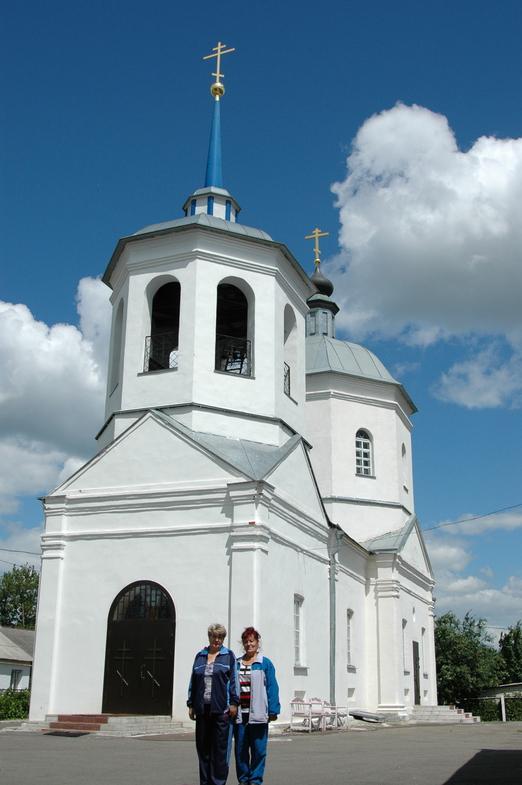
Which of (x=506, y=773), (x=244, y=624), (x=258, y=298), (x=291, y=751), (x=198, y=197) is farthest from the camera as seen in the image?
(x=198, y=197)

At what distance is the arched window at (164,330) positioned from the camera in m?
17.0

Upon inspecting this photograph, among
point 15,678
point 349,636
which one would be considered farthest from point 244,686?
point 15,678

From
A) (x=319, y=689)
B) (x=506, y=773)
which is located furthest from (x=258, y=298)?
(x=506, y=773)

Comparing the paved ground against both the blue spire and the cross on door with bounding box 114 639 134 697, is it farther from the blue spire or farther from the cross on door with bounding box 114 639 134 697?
the blue spire

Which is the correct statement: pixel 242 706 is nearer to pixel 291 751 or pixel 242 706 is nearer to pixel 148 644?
pixel 291 751

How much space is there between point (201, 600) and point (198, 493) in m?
1.92

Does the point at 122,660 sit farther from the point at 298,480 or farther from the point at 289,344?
the point at 289,344

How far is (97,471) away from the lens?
15.3m

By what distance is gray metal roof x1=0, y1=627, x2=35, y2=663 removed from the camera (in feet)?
119

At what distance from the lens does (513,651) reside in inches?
2108

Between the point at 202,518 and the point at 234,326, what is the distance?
22.2ft

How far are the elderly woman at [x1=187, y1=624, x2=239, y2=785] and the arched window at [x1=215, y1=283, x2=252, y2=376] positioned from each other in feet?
36.8

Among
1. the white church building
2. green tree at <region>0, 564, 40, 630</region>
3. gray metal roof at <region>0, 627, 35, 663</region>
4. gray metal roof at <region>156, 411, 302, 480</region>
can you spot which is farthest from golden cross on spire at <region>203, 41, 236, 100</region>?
green tree at <region>0, 564, 40, 630</region>

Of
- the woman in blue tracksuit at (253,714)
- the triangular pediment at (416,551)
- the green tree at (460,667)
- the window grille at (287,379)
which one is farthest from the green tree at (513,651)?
the woman in blue tracksuit at (253,714)
